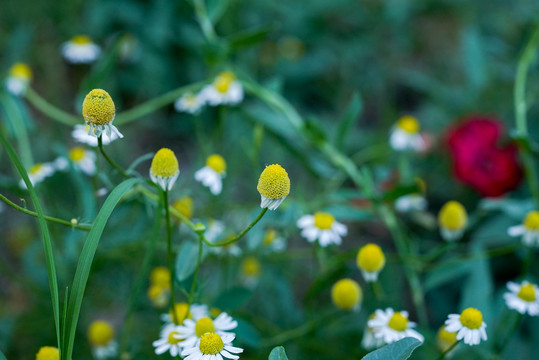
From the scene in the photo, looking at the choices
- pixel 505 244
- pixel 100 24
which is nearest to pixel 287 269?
pixel 505 244

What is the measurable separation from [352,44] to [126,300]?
0.93m

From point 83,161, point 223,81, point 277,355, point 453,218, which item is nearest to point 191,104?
point 223,81

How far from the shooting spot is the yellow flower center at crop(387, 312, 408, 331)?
0.59 meters

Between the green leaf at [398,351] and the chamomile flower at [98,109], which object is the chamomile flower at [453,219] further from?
the chamomile flower at [98,109]

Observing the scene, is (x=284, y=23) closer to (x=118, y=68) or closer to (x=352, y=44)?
(x=352, y=44)

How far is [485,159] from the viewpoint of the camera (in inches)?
42.3

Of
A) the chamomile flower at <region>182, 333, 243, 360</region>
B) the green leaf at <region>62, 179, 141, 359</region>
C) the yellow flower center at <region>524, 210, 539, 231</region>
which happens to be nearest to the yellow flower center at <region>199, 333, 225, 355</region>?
the chamomile flower at <region>182, 333, 243, 360</region>

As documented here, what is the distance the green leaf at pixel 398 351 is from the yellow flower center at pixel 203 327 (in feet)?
0.51

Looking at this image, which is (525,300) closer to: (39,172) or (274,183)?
(274,183)

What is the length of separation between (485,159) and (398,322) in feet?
1.92

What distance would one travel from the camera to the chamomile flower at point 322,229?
2.31ft

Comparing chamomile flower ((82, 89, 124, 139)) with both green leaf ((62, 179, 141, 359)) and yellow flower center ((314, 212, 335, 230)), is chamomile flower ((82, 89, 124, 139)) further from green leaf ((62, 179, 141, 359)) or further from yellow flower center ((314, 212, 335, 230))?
yellow flower center ((314, 212, 335, 230))

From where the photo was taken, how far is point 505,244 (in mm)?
974

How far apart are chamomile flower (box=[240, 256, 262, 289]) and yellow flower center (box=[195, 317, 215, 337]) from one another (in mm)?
362
